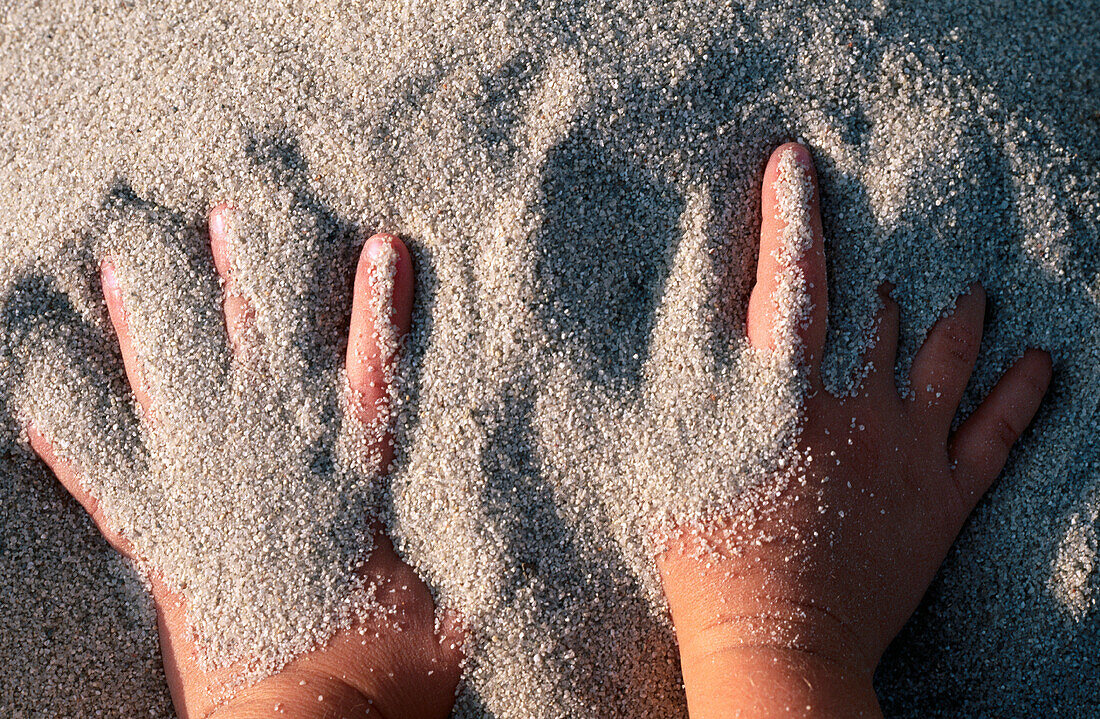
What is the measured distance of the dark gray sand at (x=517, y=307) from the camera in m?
1.20

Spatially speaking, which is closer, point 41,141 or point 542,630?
point 542,630

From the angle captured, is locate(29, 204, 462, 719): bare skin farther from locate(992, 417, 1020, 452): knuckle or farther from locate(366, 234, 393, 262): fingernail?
locate(992, 417, 1020, 452): knuckle

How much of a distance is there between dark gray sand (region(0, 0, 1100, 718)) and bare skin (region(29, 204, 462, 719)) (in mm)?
31

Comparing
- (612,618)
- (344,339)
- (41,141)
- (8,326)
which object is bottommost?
(612,618)

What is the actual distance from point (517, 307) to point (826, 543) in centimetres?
54

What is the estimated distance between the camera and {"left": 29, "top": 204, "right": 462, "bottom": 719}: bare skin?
119 cm

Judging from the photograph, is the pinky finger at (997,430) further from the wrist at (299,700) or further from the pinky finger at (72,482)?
the pinky finger at (72,482)

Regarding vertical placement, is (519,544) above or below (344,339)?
below

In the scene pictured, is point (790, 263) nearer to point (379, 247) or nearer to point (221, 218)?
point (379, 247)

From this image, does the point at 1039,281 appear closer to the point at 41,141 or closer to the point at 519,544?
the point at 519,544

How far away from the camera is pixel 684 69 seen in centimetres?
123

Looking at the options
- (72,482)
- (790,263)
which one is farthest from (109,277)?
(790,263)

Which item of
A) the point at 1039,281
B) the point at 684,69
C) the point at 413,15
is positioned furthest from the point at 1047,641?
the point at 413,15

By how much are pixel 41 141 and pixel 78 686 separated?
2.78ft
